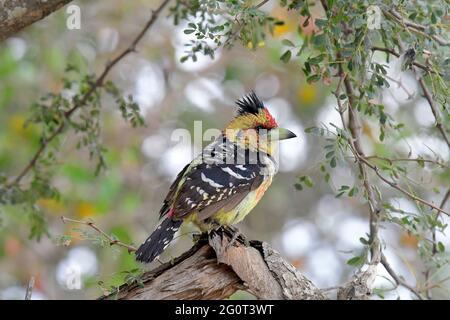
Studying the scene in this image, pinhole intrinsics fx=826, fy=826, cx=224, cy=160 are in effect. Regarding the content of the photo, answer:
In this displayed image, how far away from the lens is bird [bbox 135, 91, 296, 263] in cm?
344

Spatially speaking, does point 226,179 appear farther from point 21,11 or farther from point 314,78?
point 21,11

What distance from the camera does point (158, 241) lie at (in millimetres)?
3217

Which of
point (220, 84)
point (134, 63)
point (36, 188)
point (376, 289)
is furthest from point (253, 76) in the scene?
point (376, 289)

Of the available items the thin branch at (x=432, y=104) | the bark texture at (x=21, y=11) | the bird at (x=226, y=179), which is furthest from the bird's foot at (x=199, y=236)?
the bark texture at (x=21, y=11)

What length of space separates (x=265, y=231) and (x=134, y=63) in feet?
5.82

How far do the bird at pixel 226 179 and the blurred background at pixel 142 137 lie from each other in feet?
5.65

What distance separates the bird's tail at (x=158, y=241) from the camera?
3137 millimetres

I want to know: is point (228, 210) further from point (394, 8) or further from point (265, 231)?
point (265, 231)

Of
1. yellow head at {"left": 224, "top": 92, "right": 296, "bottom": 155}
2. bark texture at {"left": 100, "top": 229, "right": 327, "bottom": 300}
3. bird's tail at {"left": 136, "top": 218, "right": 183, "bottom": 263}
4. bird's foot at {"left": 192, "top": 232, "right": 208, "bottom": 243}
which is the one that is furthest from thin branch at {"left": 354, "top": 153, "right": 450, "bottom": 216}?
yellow head at {"left": 224, "top": 92, "right": 296, "bottom": 155}

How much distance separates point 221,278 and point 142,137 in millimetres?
3810

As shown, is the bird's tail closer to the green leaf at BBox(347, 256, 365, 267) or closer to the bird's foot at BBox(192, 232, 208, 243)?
the bird's foot at BBox(192, 232, 208, 243)

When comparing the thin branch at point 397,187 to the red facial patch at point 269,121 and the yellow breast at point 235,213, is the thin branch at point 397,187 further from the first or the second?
the red facial patch at point 269,121

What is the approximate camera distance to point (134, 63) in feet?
21.5

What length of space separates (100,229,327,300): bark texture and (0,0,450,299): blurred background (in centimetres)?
262
